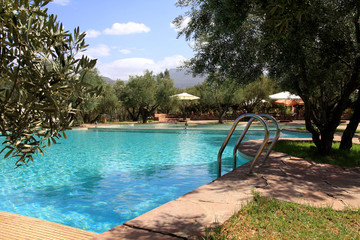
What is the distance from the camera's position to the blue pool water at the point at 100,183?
506 cm

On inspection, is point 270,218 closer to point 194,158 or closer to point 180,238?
point 180,238

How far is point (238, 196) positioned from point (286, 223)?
999 mm

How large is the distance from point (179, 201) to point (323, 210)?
176 centimetres

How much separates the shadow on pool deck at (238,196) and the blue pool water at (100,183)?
4.76 ft

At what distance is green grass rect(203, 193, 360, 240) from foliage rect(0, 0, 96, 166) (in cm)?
180

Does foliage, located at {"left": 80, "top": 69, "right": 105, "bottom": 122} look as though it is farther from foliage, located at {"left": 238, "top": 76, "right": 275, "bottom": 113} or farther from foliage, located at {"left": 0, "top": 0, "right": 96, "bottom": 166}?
foliage, located at {"left": 0, "top": 0, "right": 96, "bottom": 166}

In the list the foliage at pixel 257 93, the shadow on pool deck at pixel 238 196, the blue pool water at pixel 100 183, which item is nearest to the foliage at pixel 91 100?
the blue pool water at pixel 100 183

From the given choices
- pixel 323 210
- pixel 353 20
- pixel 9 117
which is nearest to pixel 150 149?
pixel 353 20

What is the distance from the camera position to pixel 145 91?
30422 mm

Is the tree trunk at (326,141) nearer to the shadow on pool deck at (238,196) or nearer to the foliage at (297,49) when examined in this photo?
the foliage at (297,49)

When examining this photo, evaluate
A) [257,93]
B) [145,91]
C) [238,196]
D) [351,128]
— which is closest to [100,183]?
[238,196]

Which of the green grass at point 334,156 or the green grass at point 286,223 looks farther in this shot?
the green grass at point 334,156

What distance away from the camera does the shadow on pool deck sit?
2975 millimetres

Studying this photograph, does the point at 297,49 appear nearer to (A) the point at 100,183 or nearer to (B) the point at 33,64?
(A) the point at 100,183
